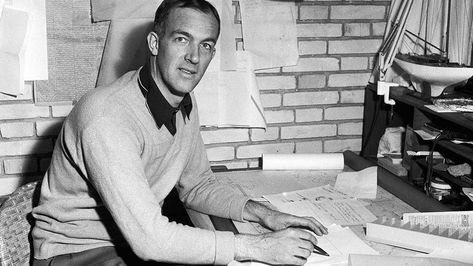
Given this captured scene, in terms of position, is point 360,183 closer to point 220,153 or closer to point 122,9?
point 220,153

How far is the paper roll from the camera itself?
2346mm

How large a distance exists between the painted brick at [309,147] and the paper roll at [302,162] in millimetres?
345

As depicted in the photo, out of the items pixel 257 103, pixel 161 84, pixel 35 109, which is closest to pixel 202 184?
pixel 161 84

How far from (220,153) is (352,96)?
0.64m

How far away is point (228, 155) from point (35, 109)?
806 millimetres

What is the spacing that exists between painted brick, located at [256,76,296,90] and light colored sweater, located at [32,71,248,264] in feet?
1.89

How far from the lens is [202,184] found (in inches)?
82.2

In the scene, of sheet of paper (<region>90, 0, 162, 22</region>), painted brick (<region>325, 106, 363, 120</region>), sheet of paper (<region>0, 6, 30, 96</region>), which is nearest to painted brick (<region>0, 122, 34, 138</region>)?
sheet of paper (<region>0, 6, 30, 96</region>)

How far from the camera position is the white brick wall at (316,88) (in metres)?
2.57

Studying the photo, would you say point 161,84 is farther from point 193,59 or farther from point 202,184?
point 202,184

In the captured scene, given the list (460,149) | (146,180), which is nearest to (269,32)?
(460,149)

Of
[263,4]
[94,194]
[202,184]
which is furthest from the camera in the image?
[263,4]

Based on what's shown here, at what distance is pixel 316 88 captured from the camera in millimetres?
2646

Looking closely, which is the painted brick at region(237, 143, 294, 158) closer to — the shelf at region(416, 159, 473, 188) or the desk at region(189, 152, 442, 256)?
the desk at region(189, 152, 442, 256)
